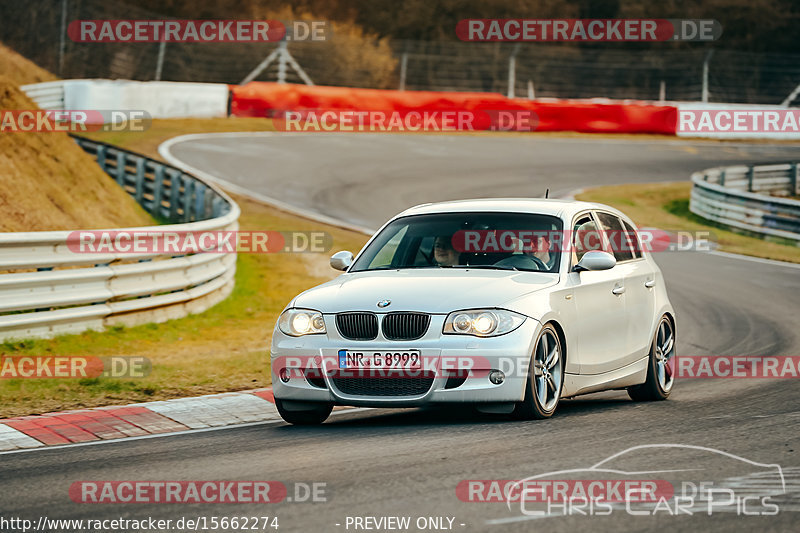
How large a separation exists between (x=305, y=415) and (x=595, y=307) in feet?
7.65

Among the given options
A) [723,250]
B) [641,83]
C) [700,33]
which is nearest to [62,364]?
[723,250]

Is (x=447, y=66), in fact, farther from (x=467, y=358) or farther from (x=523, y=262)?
(x=467, y=358)

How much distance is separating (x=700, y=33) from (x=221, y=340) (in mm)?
54415

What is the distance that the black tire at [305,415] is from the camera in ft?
28.2

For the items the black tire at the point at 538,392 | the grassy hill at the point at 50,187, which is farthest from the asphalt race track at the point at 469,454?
the grassy hill at the point at 50,187

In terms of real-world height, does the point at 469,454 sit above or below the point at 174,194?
above

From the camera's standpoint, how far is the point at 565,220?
9.27 metres

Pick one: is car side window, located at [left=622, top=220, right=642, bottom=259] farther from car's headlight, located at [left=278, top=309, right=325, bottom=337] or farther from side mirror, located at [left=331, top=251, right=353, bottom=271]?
car's headlight, located at [left=278, top=309, right=325, bottom=337]

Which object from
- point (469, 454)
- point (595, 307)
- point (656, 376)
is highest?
point (595, 307)

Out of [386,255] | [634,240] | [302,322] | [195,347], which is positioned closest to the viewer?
[302,322]

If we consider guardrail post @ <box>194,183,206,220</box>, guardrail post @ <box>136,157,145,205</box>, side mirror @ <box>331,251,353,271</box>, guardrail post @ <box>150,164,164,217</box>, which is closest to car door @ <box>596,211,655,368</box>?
side mirror @ <box>331,251,353,271</box>

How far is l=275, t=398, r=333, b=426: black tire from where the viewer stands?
28.2 ft

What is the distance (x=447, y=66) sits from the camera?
4316 cm

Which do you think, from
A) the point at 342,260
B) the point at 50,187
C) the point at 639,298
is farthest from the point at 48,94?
the point at 639,298
